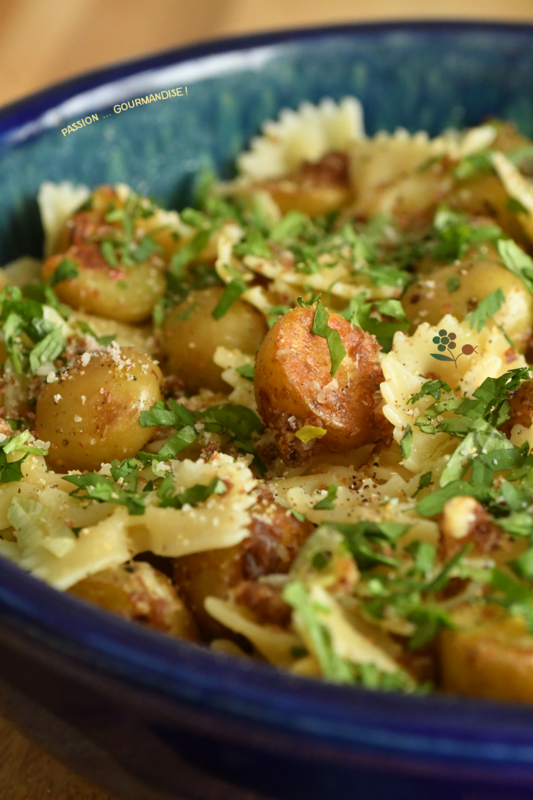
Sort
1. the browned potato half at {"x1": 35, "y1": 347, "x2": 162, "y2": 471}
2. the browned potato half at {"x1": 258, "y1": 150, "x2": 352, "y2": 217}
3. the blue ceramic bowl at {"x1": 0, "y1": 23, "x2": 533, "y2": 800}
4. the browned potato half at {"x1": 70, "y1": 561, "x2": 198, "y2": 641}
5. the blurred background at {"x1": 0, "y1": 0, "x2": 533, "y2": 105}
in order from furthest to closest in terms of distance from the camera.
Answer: the blurred background at {"x1": 0, "y1": 0, "x2": 533, "y2": 105} → the browned potato half at {"x1": 258, "y1": 150, "x2": 352, "y2": 217} → the browned potato half at {"x1": 35, "y1": 347, "x2": 162, "y2": 471} → the browned potato half at {"x1": 70, "y1": 561, "x2": 198, "y2": 641} → the blue ceramic bowl at {"x1": 0, "y1": 23, "x2": 533, "y2": 800}

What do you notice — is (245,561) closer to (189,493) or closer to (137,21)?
(189,493)

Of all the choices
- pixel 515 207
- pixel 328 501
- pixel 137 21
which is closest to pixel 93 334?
pixel 328 501

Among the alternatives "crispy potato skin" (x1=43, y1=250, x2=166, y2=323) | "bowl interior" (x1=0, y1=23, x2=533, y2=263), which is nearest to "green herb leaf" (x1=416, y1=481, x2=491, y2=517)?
"crispy potato skin" (x1=43, y1=250, x2=166, y2=323)

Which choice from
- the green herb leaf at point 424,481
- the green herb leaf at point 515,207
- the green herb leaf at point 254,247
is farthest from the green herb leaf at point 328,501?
the green herb leaf at point 515,207

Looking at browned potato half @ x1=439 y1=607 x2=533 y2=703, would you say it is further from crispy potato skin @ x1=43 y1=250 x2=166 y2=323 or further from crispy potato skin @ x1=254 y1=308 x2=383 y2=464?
crispy potato skin @ x1=43 y1=250 x2=166 y2=323

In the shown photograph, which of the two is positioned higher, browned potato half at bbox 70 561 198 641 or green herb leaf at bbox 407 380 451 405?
browned potato half at bbox 70 561 198 641

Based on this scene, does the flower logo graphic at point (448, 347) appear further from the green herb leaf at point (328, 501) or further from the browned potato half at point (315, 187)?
the browned potato half at point (315, 187)
